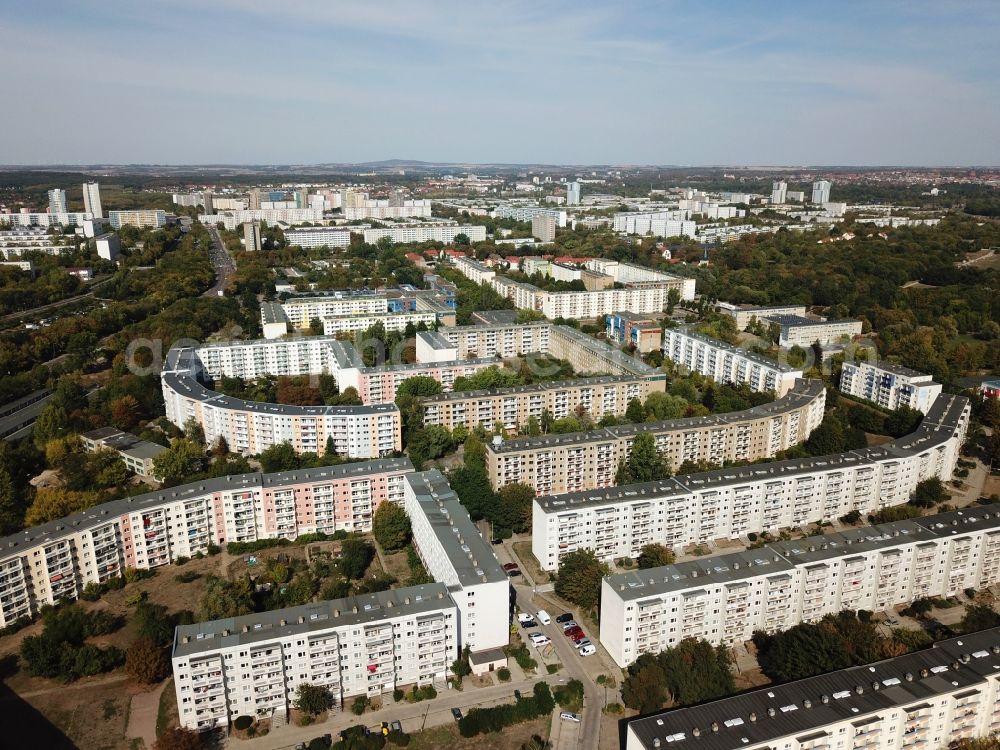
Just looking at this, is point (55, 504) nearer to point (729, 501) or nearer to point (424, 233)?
point (729, 501)

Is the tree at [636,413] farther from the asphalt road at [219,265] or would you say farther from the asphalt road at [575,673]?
the asphalt road at [219,265]

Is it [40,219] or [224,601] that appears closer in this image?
[224,601]

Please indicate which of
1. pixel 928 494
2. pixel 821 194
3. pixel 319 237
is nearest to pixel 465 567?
pixel 928 494

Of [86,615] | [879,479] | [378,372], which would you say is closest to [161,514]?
[86,615]

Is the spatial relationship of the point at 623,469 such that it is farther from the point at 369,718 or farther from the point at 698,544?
the point at 369,718

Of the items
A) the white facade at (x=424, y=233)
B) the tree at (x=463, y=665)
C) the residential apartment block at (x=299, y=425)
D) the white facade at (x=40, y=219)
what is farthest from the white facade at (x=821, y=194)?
the tree at (x=463, y=665)

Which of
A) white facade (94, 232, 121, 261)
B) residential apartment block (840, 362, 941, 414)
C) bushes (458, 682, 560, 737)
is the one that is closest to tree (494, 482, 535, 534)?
bushes (458, 682, 560, 737)

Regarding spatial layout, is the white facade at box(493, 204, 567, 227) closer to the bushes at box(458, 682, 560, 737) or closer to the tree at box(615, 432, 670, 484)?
the tree at box(615, 432, 670, 484)
